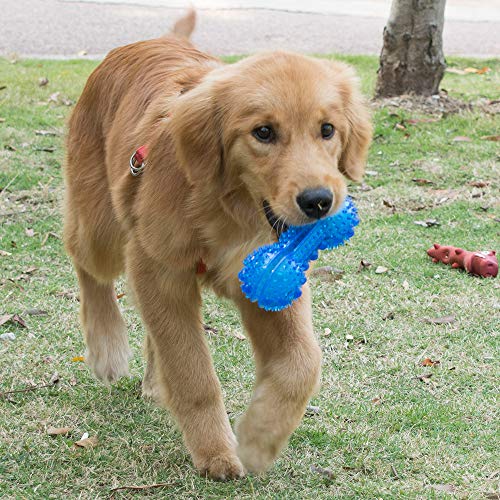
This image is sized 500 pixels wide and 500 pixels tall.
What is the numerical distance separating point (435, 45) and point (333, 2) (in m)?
8.32

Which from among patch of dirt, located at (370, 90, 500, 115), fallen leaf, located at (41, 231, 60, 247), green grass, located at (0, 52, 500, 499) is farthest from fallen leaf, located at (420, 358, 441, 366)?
patch of dirt, located at (370, 90, 500, 115)

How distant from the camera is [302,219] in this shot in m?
2.96

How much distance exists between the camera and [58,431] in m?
3.77

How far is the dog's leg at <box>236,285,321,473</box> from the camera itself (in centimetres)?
330

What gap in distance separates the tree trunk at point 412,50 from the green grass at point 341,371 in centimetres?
173

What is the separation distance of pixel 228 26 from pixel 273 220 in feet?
36.0

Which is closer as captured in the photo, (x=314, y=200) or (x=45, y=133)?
(x=314, y=200)

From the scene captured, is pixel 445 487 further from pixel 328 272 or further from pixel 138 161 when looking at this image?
pixel 328 272

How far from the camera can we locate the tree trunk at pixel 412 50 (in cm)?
832

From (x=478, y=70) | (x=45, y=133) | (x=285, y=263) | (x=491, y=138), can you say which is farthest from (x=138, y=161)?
(x=478, y=70)

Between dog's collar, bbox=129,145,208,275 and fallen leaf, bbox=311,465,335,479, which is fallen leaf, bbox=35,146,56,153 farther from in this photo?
fallen leaf, bbox=311,465,335,479

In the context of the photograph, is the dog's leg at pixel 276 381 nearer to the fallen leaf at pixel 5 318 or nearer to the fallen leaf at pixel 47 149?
the fallen leaf at pixel 5 318

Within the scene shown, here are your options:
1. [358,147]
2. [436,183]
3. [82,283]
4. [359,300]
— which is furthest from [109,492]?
[436,183]

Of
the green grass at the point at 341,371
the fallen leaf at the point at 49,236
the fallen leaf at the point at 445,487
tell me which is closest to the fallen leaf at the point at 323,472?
the green grass at the point at 341,371
